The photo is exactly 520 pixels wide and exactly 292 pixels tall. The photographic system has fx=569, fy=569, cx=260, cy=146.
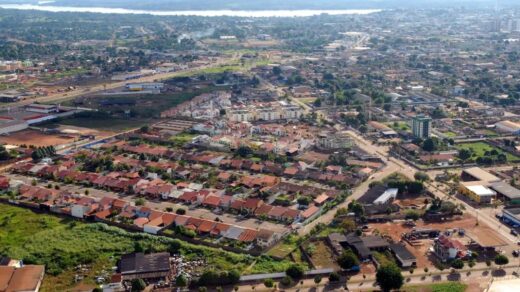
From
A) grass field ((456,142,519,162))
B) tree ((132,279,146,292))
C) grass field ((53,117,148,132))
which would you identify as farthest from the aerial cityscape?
grass field ((456,142,519,162))

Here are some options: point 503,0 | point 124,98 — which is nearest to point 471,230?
point 124,98

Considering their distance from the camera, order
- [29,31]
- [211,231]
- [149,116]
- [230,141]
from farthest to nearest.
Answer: [29,31] < [149,116] < [230,141] < [211,231]

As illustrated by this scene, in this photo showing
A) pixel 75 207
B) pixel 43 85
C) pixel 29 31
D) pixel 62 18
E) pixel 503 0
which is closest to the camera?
pixel 75 207

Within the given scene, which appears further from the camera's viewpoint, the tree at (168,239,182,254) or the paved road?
the tree at (168,239,182,254)

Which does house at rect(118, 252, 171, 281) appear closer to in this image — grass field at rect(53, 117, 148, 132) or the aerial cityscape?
the aerial cityscape

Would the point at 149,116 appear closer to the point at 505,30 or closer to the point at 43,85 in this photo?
the point at 43,85

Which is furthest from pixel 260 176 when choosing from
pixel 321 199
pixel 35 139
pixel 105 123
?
pixel 105 123

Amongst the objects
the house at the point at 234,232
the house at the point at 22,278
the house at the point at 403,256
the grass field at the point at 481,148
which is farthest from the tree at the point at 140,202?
the grass field at the point at 481,148
